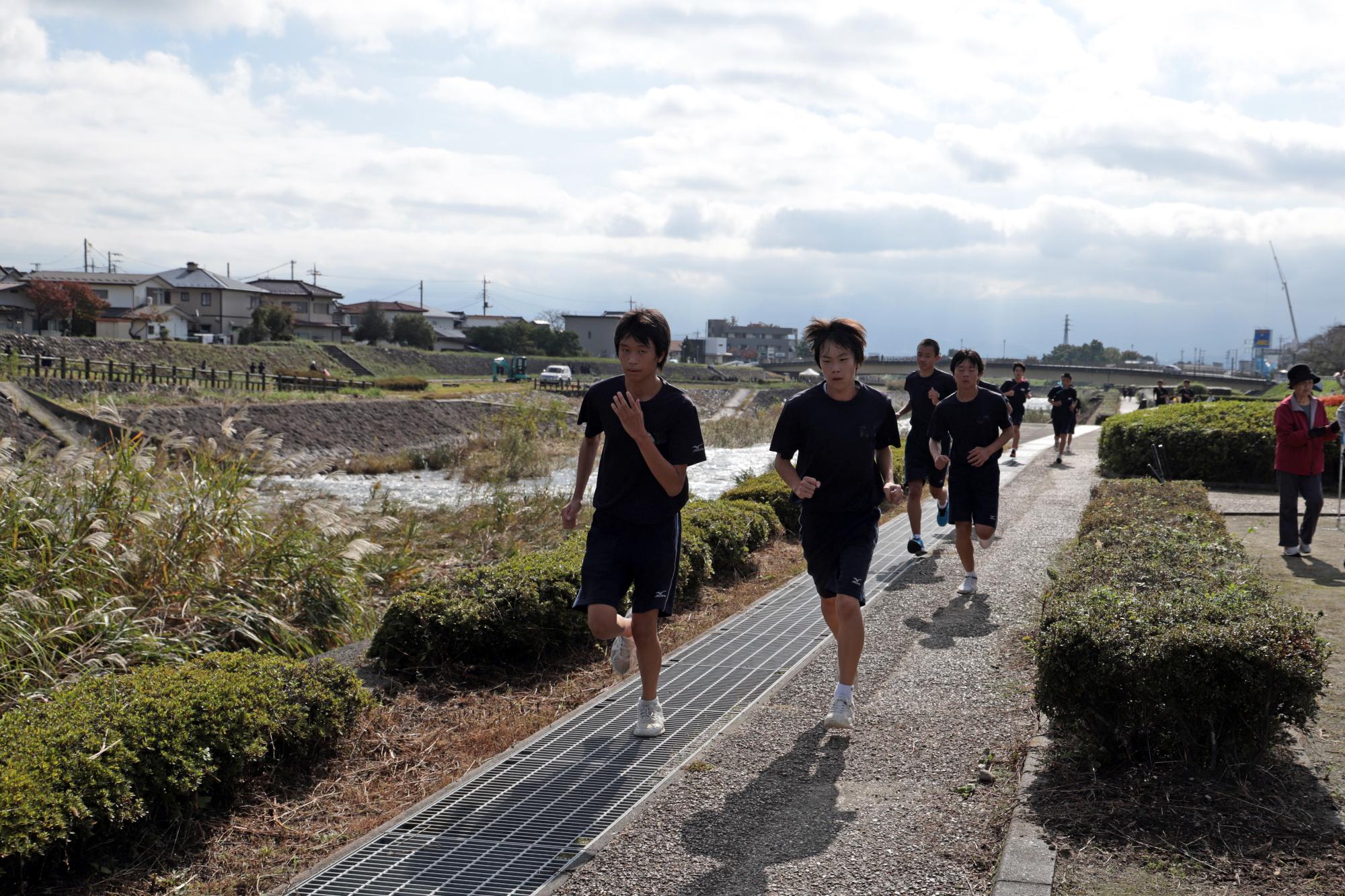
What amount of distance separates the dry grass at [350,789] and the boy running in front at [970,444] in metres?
2.64

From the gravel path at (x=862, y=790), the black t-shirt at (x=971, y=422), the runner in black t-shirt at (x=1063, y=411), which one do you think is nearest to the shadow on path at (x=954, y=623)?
the gravel path at (x=862, y=790)

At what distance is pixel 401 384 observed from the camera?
171 feet

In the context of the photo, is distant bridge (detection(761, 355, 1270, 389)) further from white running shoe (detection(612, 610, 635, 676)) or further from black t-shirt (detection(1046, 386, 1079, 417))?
white running shoe (detection(612, 610, 635, 676))

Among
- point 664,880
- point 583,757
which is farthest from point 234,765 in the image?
point 664,880

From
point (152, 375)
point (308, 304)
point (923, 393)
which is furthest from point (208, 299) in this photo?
point (923, 393)

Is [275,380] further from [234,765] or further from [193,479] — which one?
[234,765]

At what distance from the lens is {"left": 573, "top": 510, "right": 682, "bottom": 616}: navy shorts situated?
5.00 meters

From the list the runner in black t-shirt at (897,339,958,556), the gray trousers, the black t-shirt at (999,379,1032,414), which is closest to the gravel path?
the runner in black t-shirt at (897,339,958,556)

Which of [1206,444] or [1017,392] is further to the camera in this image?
[1017,392]

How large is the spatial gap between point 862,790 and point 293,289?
94246 millimetres

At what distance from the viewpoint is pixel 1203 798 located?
13.0 feet

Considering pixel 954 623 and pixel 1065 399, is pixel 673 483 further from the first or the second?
pixel 1065 399

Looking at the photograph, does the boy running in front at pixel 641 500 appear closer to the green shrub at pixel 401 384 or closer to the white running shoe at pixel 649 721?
the white running shoe at pixel 649 721

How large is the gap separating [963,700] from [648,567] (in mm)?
1829
